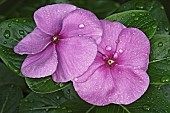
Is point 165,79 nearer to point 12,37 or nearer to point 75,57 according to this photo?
point 75,57

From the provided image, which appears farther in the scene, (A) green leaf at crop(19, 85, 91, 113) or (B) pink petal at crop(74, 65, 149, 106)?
(A) green leaf at crop(19, 85, 91, 113)

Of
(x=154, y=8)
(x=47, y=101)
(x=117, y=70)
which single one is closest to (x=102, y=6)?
(x=154, y=8)

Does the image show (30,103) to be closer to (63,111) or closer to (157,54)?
(63,111)

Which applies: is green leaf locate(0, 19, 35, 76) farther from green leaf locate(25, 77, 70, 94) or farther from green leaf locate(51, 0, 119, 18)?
green leaf locate(51, 0, 119, 18)

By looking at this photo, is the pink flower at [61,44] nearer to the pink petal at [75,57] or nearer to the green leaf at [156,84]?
the pink petal at [75,57]

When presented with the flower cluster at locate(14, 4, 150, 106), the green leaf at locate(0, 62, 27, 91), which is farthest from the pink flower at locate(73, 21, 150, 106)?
the green leaf at locate(0, 62, 27, 91)

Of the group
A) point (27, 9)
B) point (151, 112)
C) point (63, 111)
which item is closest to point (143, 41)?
point (151, 112)
